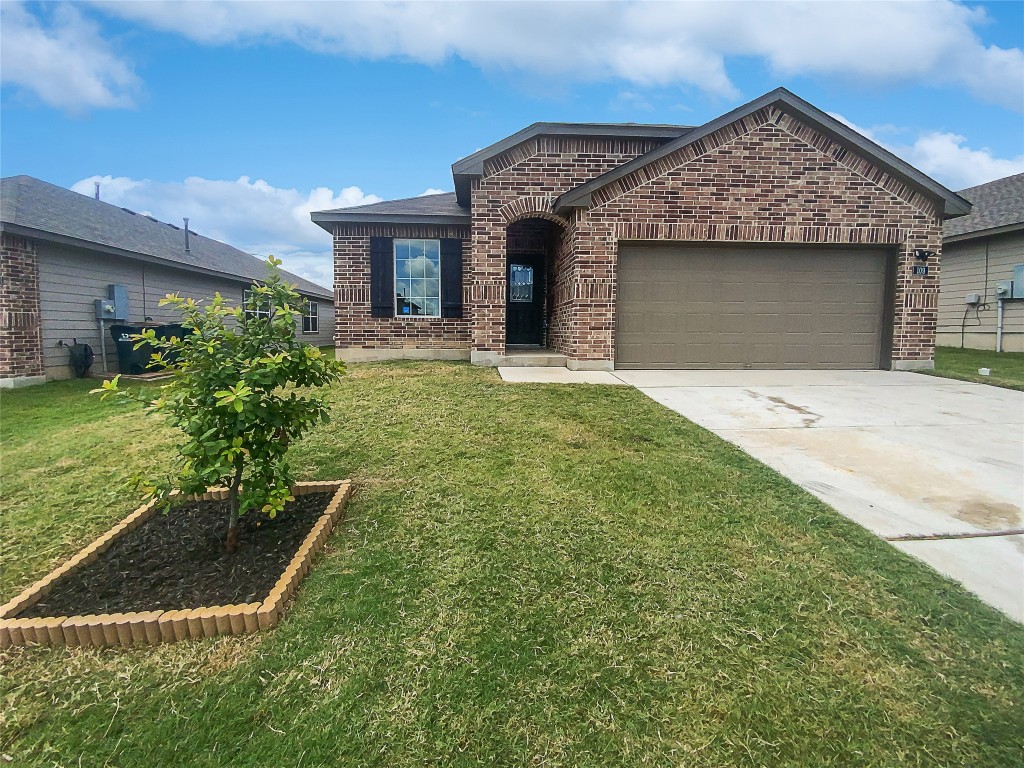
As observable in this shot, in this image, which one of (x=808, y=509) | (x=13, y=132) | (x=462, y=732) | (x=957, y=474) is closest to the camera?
(x=462, y=732)

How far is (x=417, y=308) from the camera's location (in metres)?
11.7

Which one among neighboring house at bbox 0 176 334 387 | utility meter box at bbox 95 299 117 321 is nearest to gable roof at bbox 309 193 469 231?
neighboring house at bbox 0 176 334 387

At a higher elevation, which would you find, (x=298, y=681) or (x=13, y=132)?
(x=13, y=132)

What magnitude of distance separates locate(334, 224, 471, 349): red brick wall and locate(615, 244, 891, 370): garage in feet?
13.4

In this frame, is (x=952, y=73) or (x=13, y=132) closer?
(x=13, y=132)

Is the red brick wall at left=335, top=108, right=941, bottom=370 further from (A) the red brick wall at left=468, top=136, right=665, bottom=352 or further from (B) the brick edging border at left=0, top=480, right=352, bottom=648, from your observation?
(B) the brick edging border at left=0, top=480, right=352, bottom=648

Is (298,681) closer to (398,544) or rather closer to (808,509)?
(398,544)

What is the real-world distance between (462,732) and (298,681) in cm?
71

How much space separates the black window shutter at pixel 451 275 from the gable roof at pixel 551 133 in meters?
1.30

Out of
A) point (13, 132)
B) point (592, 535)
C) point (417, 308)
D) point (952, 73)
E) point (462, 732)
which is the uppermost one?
point (952, 73)

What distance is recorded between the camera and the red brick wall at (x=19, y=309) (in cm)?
948

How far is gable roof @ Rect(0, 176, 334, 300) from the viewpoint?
1010cm

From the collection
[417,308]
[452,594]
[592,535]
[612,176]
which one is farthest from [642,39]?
[452,594]

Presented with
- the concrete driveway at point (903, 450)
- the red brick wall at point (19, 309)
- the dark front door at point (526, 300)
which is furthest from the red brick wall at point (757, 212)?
the red brick wall at point (19, 309)
